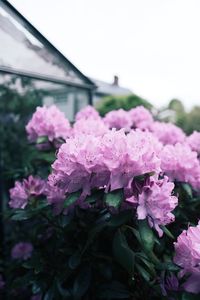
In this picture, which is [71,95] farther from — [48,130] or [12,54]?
[48,130]

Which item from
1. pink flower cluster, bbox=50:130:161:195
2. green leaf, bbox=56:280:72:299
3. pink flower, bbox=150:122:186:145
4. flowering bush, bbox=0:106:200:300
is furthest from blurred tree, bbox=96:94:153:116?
pink flower cluster, bbox=50:130:161:195

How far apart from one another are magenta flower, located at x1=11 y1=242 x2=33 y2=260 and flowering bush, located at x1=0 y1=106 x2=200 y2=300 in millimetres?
665

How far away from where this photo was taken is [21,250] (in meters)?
2.82

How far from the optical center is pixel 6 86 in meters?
3.27

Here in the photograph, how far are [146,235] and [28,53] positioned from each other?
2073mm

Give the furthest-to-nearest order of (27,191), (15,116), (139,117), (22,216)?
(15,116)
(139,117)
(27,191)
(22,216)

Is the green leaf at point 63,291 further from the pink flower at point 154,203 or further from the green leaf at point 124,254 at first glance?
the pink flower at point 154,203

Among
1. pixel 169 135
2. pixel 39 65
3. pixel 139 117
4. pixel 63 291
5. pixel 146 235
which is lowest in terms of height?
pixel 63 291

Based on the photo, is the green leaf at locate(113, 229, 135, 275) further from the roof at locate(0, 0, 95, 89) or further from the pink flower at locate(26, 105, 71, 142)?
the roof at locate(0, 0, 95, 89)

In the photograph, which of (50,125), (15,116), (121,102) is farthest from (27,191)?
(121,102)

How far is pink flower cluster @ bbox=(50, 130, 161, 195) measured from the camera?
3.81 ft

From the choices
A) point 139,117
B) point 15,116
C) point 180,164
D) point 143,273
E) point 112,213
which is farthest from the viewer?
point 15,116

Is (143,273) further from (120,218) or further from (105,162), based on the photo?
(105,162)

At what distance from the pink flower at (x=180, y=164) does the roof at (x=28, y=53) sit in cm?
128
